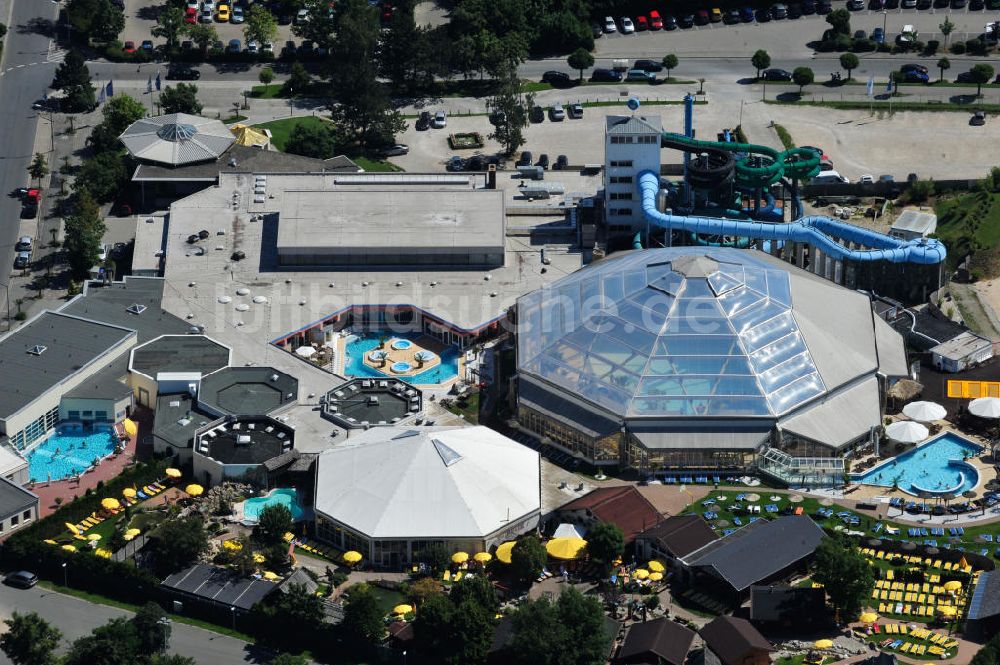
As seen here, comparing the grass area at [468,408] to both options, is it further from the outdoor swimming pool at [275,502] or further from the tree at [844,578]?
the tree at [844,578]

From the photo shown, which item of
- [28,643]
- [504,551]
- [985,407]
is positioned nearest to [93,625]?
[28,643]

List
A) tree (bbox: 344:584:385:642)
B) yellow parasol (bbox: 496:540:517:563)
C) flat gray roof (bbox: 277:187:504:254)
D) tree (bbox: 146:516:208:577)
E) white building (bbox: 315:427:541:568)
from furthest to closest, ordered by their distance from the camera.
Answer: flat gray roof (bbox: 277:187:504:254) < white building (bbox: 315:427:541:568) < yellow parasol (bbox: 496:540:517:563) < tree (bbox: 146:516:208:577) < tree (bbox: 344:584:385:642)

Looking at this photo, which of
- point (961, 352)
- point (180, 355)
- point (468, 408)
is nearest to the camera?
point (468, 408)

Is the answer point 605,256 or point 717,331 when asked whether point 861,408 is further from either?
point 605,256

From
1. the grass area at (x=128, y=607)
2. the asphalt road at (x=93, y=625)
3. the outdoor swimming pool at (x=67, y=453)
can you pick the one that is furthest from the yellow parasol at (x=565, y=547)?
the outdoor swimming pool at (x=67, y=453)

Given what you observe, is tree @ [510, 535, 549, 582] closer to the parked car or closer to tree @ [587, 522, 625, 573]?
tree @ [587, 522, 625, 573]

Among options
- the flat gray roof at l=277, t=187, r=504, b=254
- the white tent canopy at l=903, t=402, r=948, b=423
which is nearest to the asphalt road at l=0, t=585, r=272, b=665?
the flat gray roof at l=277, t=187, r=504, b=254

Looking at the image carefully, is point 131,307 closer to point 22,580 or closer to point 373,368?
point 373,368
